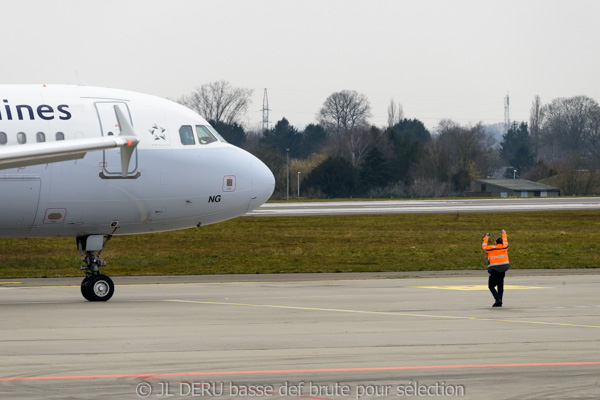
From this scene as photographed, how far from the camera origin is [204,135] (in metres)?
28.1

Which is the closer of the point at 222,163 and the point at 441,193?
the point at 222,163

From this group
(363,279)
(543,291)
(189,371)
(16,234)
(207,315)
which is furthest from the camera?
(363,279)

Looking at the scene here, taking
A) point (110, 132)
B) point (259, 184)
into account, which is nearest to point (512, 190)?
point (259, 184)

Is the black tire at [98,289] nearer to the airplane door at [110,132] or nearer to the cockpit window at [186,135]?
the airplane door at [110,132]

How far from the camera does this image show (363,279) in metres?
37.0

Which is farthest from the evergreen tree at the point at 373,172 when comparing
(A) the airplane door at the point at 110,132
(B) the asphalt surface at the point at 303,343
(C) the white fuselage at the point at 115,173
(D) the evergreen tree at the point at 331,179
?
(A) the airplane door at the point at 110,132

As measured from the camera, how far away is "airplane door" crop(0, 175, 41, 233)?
83.7 feet

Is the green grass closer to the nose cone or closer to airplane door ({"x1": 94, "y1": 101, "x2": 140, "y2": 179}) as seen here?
the nose cone

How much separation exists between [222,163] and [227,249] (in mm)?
24833

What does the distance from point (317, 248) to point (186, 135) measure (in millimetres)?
25733

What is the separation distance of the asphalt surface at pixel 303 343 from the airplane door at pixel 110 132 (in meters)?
3.39

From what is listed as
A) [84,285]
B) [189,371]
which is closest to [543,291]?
[84,285]

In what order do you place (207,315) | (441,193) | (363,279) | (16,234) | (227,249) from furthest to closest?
1. (441,193)
2. (227,249)
3. (363,279)
4. (16,234)
5. (207,315)

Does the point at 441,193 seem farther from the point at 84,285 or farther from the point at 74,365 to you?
the point at 74,365
